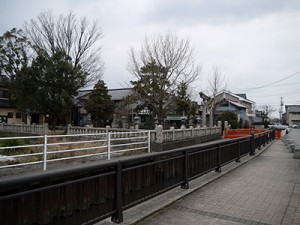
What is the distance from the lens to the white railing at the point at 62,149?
10.1 metres

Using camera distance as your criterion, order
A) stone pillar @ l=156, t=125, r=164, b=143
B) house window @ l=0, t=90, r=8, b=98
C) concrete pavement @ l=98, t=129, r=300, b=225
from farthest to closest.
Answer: house window @ l=0, t=90, r=8, b=98 < stone pillar @ l=156, t=125, r=164, b=143 < concrete pavement @ l=98, t=129, r=300, b=225

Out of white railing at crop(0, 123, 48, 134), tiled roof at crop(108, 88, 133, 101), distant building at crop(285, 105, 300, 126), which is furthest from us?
distant building at crop(285, 105, 300, 126)

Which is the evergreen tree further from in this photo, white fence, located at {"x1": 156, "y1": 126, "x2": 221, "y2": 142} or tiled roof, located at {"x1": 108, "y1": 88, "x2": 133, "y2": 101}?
white fence, located at {"x1": 156, "y1": 126, "x2": 221, "y2": 142}

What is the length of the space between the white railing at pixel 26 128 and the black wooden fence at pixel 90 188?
18.2m

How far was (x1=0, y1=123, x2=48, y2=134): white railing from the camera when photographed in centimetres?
2303

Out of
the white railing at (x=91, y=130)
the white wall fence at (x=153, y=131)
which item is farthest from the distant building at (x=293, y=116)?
the white railing at (x=91, y=130)

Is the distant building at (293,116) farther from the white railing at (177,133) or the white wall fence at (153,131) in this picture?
the white railing at (177,133)

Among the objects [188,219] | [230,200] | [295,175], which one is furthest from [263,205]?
[295,175]

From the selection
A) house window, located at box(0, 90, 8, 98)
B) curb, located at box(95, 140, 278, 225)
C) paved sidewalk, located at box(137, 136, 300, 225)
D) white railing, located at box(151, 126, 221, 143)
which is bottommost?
paved sidewalk, located at box(137, 136, 300, 225)

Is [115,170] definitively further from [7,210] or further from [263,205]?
[263,205]

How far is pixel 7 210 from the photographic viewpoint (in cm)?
275

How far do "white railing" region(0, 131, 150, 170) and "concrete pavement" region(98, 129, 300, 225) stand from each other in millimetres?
5555

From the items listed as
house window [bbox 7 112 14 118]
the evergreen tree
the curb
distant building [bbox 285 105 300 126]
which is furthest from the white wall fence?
distant building [bbox 285 105 300 126]

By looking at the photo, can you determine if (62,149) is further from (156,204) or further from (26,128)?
(26,128)
